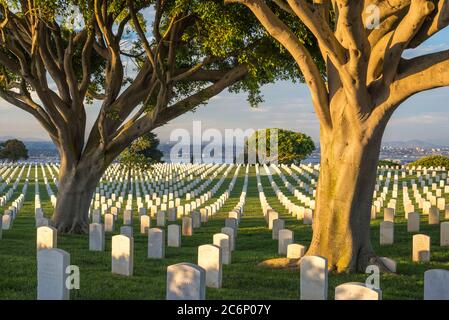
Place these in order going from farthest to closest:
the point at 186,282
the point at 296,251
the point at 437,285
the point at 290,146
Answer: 1. the point at 290,146
2. the point at 296,251
3. the point at 437,285
4. the point at 186,282

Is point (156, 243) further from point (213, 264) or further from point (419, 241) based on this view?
point (419, 241)

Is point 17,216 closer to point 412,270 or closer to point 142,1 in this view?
point 142,1

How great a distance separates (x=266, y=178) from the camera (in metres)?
49.8

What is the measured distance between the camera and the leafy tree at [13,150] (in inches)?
4045

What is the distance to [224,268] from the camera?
11.6 m

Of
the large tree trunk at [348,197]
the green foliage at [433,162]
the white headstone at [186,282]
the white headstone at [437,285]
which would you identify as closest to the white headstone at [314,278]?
the white headstone at [437,285]

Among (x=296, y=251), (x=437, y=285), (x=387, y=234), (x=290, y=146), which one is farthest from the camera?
(x=290, y=146)

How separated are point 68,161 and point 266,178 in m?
31.8

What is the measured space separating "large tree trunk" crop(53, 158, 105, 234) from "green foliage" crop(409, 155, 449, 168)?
42.8 m

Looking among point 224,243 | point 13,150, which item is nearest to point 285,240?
point 224,243

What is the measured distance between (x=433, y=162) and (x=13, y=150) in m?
72.1
